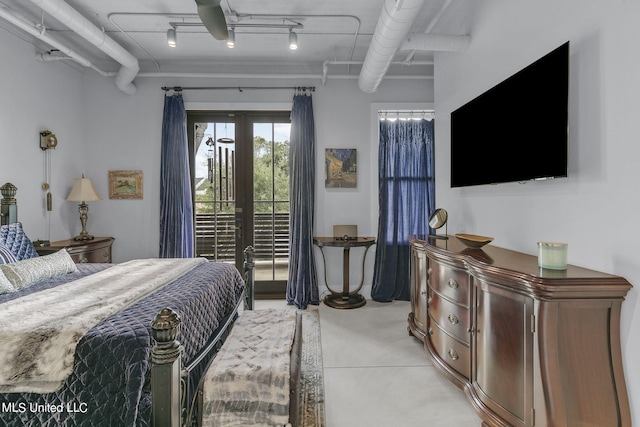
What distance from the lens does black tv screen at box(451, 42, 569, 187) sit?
5.84 feet

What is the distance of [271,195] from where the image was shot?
14.7 feet

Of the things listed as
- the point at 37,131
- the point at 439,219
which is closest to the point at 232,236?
the point at 37,131

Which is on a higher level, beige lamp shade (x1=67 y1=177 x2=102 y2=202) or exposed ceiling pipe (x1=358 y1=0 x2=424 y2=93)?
exposed ceiling pipe (x1=358 y1=0 x2=424 y2=93)

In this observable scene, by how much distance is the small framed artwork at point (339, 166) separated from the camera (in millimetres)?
4363

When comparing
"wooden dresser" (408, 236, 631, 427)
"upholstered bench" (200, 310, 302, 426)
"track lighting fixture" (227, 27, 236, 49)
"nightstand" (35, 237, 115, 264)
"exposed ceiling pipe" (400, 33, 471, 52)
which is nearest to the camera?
"wooden dresser" (408, 236, 631, 427)

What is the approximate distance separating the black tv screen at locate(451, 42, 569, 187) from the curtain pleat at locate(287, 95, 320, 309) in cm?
190

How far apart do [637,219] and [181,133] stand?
4.26 m

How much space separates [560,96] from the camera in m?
1.77

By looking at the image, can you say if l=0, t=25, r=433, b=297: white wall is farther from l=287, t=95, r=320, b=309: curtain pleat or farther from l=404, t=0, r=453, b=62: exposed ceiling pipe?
l=404, t=0, r=453, b=62: exposed ceiling pipe

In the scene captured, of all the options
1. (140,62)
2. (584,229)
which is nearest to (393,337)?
(584,229)

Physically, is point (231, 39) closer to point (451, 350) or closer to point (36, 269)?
point (36, 269)

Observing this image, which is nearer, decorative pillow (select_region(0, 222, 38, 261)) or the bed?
the bed

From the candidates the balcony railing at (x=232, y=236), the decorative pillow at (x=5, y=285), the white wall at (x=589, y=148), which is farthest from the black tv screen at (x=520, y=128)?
the decorative pillow at (x=5, y=285)

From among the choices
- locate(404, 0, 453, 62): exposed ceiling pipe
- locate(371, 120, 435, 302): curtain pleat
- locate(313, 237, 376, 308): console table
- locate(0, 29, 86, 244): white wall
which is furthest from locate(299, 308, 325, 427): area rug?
locate(404, 0, 453, 62): exposed ceiling pipe
